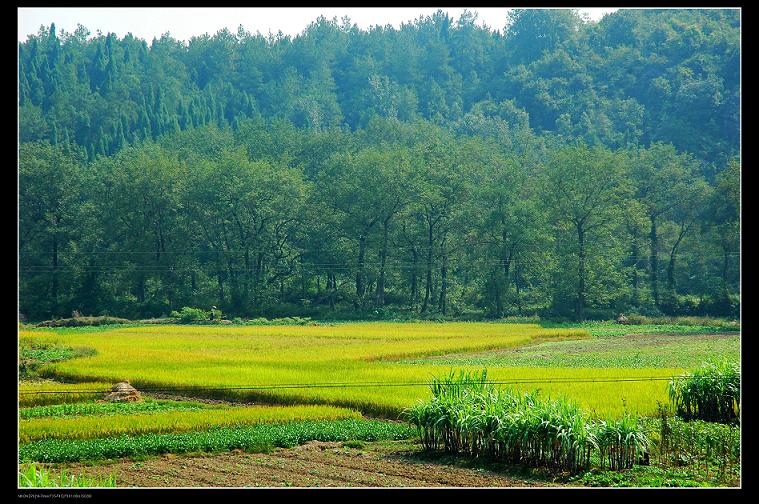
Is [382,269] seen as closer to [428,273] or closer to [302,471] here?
[428,273]

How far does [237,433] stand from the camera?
13.6 m

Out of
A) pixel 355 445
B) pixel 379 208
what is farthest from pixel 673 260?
pixel 355 445

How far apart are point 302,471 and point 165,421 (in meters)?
4.06

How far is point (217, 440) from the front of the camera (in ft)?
42.8

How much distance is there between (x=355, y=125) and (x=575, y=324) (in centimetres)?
4870

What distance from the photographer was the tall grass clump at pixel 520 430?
11141 millimetres

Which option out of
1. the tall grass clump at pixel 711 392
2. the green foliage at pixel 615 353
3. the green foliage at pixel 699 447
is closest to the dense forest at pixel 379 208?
the green foliage at pixel 615 353

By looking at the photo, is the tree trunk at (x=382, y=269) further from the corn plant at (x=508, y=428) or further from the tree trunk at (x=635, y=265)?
the corn plant at (x=508, y=428)

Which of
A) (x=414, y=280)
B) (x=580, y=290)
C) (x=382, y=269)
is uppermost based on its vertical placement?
(x=382, y=269)

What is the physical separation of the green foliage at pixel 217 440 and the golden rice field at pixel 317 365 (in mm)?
1946

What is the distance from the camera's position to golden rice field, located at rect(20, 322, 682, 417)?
17.1m

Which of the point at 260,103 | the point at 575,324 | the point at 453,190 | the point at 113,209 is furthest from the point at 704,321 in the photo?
the point at 260,103
